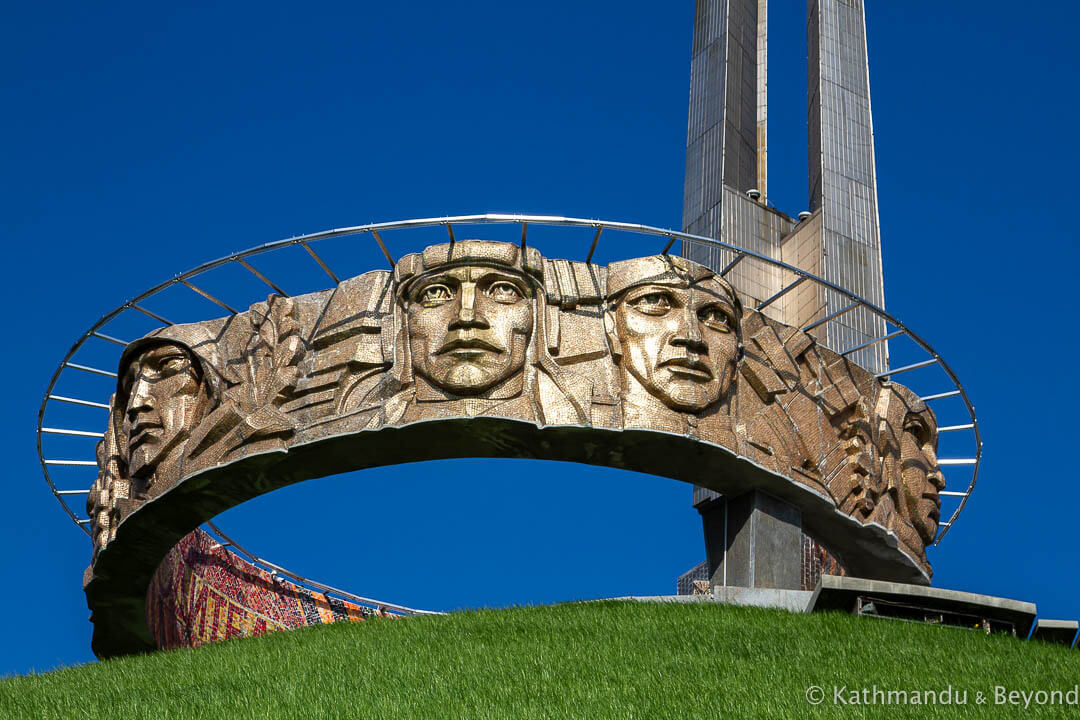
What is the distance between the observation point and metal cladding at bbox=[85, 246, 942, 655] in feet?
69.8

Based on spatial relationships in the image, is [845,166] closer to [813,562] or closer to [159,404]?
[813,562]

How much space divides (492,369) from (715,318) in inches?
153

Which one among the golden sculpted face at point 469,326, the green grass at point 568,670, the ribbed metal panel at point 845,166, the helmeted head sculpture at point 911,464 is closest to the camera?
the green grass at point 568,670

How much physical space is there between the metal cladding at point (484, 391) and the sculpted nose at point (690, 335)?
0.09ft

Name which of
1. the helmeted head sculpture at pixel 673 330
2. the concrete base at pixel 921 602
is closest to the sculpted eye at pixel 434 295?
the helmeted head sculpture at pixel 673 330

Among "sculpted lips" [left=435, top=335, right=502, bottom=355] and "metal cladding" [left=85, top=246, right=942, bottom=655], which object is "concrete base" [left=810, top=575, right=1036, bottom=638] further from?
"sculpted lips" [left=435, top=335, right=502, bottom=355]

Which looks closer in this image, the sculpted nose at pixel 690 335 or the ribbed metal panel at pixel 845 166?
the sculpted nose at pixel 690 335

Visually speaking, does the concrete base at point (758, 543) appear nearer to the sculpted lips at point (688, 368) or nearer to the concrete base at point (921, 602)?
the concrete base at point (921, 602)

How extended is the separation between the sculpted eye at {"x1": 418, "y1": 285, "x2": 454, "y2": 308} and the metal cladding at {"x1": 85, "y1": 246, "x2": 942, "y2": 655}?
0.02m

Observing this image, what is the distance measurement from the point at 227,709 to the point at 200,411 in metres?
→ 8.64

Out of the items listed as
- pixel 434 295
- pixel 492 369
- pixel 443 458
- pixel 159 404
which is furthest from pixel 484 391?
pixel 159 404

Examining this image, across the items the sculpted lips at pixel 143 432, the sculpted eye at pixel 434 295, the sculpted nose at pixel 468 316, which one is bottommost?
the sculpted lips at pixel 143 432

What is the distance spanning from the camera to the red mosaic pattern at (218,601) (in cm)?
2691

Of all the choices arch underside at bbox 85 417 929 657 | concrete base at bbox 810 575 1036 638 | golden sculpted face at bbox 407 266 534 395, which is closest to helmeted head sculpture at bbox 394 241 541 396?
golden sculpted face at bbox 407 266 534 395
